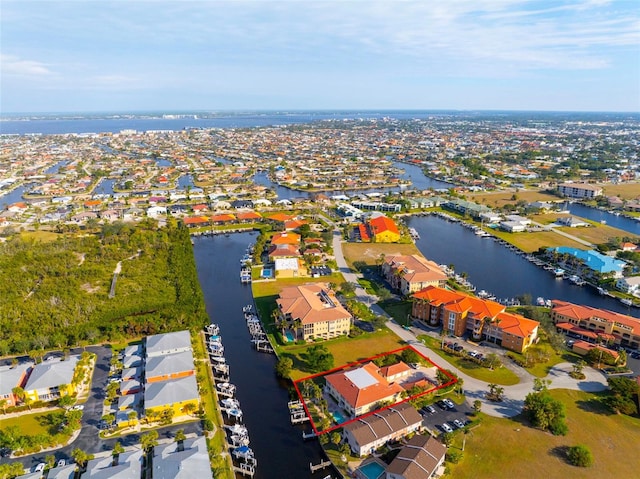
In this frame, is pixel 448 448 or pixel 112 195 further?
pixel 112 195

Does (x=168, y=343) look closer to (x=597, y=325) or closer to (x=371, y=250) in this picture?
(x=371, y=250)

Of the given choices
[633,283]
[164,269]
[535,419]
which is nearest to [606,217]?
[633,283]

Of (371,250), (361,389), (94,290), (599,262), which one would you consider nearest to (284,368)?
(361,389)

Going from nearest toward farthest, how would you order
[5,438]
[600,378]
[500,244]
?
[5,438], [600,378], [500,244]

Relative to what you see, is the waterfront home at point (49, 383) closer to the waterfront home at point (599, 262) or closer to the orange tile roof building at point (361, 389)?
the orange tile roof building at point (361, 389)

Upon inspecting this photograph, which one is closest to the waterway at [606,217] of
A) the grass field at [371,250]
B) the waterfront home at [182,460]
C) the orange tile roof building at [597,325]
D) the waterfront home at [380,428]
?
the orange tile roof building at [597,325]

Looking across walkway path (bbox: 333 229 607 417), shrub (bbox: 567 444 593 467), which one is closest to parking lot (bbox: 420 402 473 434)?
walkway path (bbox: 333 229 607 417)

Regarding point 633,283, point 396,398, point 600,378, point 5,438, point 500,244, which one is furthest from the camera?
point 500,244

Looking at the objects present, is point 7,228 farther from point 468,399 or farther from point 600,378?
point 600,378
